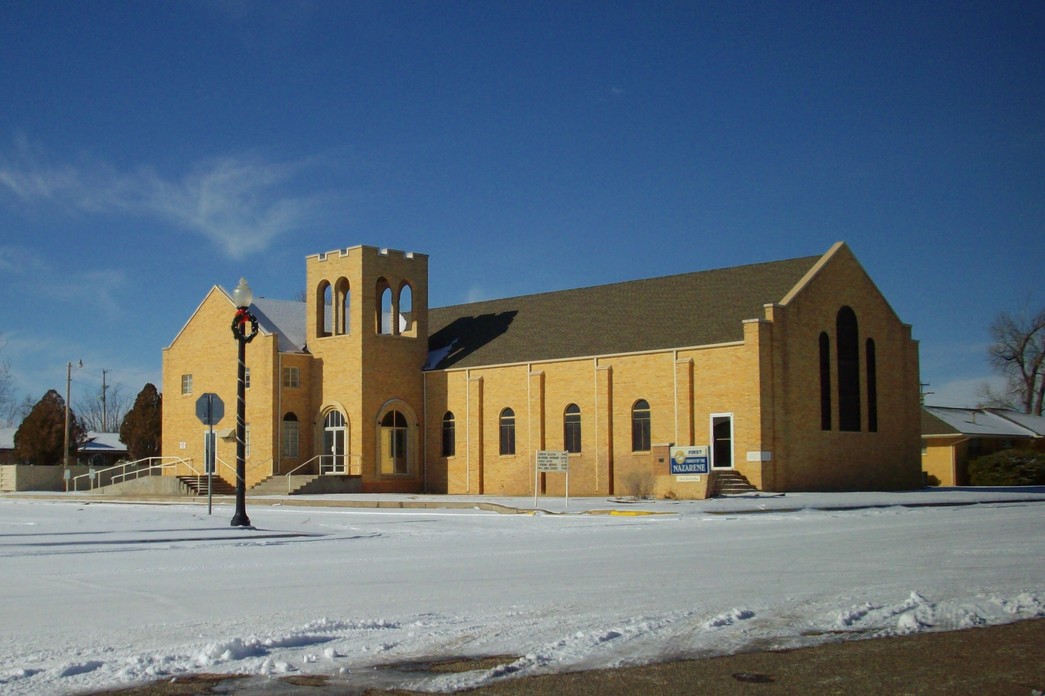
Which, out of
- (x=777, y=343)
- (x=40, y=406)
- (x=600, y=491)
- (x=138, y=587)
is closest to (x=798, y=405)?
(x=777, y=343)

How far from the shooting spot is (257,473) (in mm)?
48344

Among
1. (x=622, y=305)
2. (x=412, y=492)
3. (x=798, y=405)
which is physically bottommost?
(x=412, y=492)

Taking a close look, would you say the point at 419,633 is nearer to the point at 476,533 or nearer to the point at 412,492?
the point at 476,533

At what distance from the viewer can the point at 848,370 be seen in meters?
43.5

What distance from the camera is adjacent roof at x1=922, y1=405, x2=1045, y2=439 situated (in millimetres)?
58366

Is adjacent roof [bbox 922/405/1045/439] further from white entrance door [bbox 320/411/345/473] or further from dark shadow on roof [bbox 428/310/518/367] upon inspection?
white entrance door [bbox 320/411/345/473]

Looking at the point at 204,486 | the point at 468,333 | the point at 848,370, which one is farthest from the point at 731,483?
the point at 204,486

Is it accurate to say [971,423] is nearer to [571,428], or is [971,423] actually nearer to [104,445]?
[571,428]

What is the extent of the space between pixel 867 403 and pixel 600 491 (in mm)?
10851

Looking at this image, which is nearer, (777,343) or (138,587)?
(138,587)

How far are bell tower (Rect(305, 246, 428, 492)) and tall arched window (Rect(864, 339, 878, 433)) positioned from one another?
1862 centimetres

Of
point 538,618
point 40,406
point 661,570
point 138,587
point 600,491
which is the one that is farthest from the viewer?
point 40,406

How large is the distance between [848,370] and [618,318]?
30.1 feet

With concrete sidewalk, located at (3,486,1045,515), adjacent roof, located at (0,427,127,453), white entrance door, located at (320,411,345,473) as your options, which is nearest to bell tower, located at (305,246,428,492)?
white entrance door, located at (320,411,345,473)
